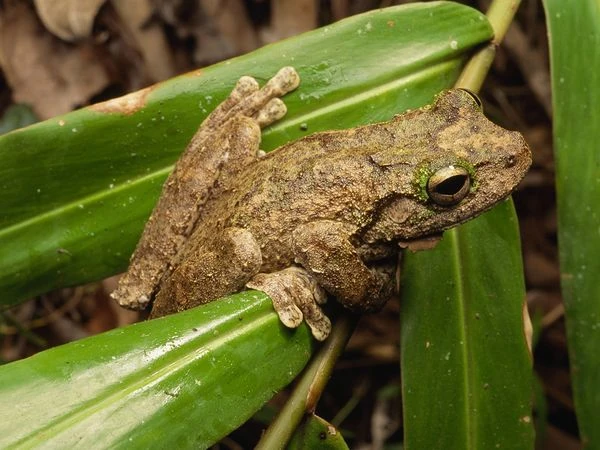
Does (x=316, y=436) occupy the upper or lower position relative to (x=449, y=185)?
lower

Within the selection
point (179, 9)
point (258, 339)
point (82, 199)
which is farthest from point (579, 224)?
point (179, 9)

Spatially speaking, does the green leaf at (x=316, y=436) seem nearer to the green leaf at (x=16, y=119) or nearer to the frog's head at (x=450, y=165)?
the frog's head at (x=450, y=165)

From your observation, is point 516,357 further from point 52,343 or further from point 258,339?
point 52,343

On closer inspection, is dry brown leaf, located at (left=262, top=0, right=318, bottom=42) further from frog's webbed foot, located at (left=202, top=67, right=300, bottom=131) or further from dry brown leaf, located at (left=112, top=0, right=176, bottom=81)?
frog's webbed foot, located at (left=202, top=67, right=300, bottom=131)

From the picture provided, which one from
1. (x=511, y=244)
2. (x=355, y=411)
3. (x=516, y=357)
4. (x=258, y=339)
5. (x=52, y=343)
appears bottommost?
(x=355, y=411)

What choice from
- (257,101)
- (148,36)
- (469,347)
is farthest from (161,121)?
(148,36)

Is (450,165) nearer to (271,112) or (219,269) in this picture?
(271,112)

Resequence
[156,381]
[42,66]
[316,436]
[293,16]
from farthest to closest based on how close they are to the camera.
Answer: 1. [293,16]
2. [42,66]
3. [316,436]
4. [156,381]
